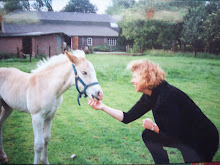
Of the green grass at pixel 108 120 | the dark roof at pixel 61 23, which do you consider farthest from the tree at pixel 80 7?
the green grass at pixel 108 120

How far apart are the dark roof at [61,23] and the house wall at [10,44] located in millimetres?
104

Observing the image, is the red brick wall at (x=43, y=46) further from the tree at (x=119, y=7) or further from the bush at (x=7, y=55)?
the tree at (x=119, y=7)

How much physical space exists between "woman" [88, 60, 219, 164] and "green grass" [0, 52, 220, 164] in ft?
1.53

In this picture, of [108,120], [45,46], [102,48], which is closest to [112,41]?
[102,48]

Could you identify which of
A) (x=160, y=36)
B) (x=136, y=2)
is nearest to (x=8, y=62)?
(x=136, y=2)

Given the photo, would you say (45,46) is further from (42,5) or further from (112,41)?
(112,41)

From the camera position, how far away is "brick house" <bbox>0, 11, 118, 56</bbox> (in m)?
2.20

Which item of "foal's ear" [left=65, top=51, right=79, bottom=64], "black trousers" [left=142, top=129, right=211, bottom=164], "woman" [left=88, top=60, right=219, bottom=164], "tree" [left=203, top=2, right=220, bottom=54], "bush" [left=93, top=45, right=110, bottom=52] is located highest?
"tree" [left=203, top=2, right=220, bottom=54]

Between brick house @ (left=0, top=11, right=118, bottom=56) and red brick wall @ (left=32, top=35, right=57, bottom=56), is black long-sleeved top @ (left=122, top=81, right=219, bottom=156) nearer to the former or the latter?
brick house @ (left=0, top=11, right=118, bottom=56)

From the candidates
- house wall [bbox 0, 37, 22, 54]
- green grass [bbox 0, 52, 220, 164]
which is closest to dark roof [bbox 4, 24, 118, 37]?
house wall [bbox 0, 37, 22, 54]

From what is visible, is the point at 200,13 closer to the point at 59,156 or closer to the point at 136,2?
the point at 136,2

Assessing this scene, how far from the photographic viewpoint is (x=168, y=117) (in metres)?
1.85

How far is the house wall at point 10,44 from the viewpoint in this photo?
7.18 ft

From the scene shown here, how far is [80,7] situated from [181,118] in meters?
2.13
